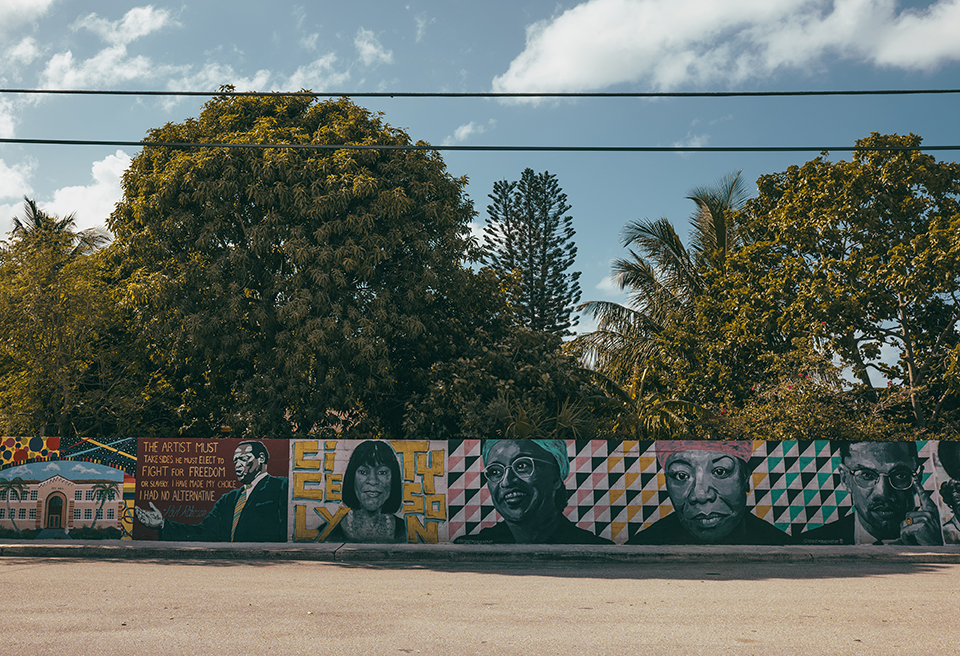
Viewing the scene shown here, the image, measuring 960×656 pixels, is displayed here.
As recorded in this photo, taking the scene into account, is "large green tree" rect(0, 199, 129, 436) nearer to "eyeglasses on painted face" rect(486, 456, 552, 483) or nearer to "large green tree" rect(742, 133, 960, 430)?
"eyeglasses on painted face" rect(486, 456, 552, 483)

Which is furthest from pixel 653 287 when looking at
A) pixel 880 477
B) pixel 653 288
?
pixel 880 477

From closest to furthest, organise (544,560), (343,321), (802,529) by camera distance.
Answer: (544,560), (802,529), (343,321)

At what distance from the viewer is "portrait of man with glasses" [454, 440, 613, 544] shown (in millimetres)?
13305

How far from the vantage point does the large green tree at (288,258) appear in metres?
15.7

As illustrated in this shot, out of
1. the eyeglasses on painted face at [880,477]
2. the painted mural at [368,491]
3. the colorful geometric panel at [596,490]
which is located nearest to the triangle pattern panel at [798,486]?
the eyeglasses on painted face at [880,477]

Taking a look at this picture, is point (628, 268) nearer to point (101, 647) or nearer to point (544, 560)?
point (544, 560)

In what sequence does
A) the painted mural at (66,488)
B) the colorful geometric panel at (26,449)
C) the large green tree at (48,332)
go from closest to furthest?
1. the painted mural at (66,488)
2. the colorful geometric panel at (26,449)
3. the large green tree at (48,332)

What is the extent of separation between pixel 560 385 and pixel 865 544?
7.60 m

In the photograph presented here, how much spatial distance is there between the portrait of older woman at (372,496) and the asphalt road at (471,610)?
2365 millimetres

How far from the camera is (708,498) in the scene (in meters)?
13.4

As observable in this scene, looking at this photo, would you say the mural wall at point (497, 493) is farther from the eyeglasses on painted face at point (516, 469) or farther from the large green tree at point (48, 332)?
the large green tree at point (48, 332)

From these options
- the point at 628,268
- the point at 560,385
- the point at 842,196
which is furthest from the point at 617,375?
the point at 842,196

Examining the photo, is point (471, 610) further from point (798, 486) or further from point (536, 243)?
point (536, 243)

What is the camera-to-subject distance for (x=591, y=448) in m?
13.6
